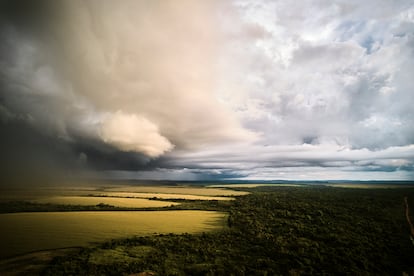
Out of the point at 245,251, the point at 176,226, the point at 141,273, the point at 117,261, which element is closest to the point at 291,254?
the point at 245,251

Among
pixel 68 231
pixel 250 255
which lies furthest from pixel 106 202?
pixel 250 255

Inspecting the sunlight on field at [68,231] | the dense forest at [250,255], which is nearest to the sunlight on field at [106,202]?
the sunlight on field at [68,231]

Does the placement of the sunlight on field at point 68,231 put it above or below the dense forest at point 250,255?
above

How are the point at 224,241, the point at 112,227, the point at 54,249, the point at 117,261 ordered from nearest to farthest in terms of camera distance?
the point at 117,261, the point at 54,249, the point at 224,241, the point at 112,227

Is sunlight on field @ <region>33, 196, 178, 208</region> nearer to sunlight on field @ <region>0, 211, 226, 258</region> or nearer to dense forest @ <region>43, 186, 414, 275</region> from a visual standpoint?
sunlight on field @ <region>0, 211, 226, 258</region>

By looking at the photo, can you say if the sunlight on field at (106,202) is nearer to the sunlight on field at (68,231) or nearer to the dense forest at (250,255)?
the sunlight on field at (68,231)

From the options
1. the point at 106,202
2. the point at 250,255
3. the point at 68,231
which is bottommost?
the point at 250,255

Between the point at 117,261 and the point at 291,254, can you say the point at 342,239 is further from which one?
the point at 117,261

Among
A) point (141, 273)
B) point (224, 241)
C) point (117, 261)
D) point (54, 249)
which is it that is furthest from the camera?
point (224, 241)

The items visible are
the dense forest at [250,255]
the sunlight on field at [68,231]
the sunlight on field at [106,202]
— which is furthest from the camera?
the sunlight on field at [106,202]

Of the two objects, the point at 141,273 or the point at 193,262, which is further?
the point at 193,262

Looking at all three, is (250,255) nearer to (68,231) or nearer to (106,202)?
(68,231)
